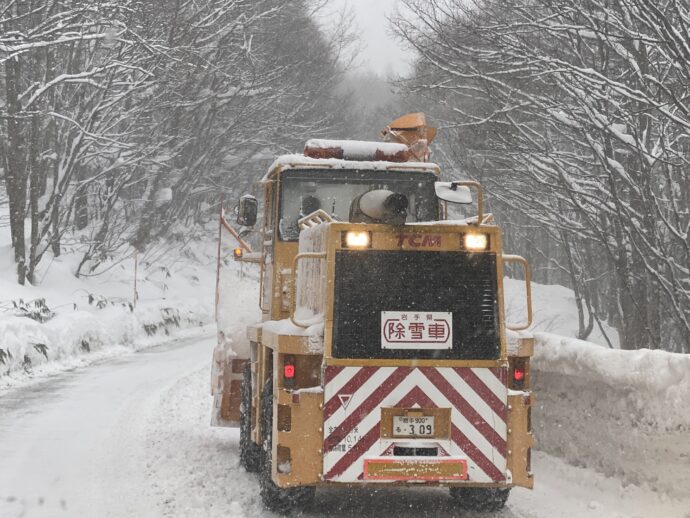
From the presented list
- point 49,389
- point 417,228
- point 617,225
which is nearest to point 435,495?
point 417,228

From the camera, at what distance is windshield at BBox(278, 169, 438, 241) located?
809cm

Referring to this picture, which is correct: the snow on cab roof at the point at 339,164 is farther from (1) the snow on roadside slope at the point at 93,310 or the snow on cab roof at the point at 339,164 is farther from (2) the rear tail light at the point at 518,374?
(1) the snow on roadside slope at the point at 93,310

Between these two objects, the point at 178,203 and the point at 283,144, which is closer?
the point at 178,203

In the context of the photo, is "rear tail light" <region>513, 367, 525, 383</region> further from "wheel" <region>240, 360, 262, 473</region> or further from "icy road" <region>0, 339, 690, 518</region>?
"wheel" <region>240, 360, 262, 473</region>

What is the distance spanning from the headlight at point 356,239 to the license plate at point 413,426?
1.21 m

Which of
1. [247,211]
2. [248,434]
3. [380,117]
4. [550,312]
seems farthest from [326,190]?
[380,117]

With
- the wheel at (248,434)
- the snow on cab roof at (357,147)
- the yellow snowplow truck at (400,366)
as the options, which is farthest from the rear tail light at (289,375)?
the snow on cab roof at (357,147)

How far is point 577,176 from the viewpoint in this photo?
13.8m

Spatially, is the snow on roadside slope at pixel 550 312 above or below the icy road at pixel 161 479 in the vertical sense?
above

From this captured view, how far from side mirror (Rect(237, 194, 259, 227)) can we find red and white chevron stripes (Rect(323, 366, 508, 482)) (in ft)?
7.35

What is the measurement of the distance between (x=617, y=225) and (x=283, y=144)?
76.9ft

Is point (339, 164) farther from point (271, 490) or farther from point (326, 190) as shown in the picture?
point (271, 490)

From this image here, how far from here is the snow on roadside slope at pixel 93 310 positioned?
17.0m

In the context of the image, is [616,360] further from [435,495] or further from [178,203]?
[178,203]
